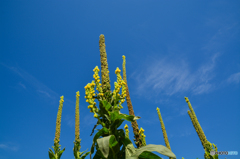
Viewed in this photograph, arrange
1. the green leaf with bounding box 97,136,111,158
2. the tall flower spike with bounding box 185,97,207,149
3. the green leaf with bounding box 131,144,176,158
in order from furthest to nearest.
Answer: the tall flower spike with bounding box 185,97,207,149 → the green leaf with bounding box 131,144,176,158 → the green leaf with bounding box 97,136,111,158

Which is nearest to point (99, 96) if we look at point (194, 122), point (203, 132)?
point (203, 132)

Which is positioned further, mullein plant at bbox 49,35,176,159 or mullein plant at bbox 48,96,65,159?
mullein plant at bbox 48,96,65,159

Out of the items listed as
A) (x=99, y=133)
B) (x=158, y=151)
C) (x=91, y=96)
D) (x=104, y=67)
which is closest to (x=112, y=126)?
(x=99, y=133)

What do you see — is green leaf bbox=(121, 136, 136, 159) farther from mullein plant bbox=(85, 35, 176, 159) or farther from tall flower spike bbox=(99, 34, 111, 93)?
Answer: tall flower spike bbox=(99, 34, 111, 93)

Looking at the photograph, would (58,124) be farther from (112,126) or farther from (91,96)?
(112,126)

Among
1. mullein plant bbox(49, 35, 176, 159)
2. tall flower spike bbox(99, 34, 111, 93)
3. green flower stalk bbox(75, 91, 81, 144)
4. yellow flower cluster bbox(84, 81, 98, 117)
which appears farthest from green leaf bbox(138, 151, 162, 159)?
green flower stalk bbox(75, 91, 81, 144)

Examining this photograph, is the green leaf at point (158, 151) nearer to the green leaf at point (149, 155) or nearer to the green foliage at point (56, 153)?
the green leaf at point (149, 155)

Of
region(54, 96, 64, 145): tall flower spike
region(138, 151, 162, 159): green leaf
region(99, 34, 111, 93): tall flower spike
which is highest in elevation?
region(54, 96, 64, 145): tall flower spike

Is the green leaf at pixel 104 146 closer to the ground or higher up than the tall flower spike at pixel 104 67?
closer to the ground

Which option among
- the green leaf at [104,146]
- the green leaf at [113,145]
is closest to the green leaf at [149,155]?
the green leaf at [113,145]

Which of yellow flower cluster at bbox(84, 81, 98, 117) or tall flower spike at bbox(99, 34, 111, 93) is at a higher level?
tall flower spike at bbox(99, 34, 111, 93)

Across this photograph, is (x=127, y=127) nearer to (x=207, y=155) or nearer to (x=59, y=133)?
(x=59, y=133)

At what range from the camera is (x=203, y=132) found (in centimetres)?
1251

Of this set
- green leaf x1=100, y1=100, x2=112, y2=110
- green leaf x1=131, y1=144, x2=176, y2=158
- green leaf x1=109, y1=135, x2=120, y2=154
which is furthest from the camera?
green leaf x1=100, y1=100, x2=112, y2=110
